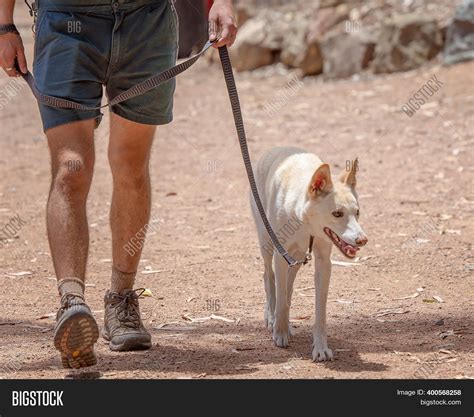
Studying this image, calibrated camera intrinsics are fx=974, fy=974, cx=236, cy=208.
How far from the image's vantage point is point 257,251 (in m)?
7.40

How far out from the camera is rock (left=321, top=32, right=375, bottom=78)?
1515cm

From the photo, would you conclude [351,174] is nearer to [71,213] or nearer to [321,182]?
[321,182]

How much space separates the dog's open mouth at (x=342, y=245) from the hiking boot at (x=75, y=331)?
4.17 ft

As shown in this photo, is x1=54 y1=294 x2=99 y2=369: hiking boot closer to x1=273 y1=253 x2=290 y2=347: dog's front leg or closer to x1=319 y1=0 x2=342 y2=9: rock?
x1=273 y1=253 x2=290 y2=347: dog's front leg

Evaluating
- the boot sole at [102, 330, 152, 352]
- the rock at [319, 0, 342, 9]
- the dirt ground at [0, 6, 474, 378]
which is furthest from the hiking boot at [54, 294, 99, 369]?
the rock at [319, 0, 342, 9]

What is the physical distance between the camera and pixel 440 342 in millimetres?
5258

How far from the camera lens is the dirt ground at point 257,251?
5.03m

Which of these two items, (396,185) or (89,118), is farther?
(396,185)

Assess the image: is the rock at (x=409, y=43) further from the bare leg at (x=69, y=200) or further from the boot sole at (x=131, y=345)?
the bare leg at (x=69, y=200)

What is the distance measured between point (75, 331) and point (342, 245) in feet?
4.53
